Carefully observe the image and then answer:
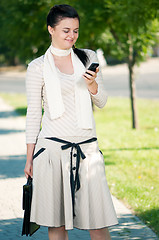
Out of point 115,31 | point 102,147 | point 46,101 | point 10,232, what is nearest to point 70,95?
point 46,101

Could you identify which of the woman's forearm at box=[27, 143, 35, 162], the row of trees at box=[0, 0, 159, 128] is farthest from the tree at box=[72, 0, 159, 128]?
the woman's forearm at box=[27, 143, 35, 162]

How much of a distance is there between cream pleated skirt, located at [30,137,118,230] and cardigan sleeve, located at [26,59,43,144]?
0.10 m

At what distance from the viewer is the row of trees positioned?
8.12 m

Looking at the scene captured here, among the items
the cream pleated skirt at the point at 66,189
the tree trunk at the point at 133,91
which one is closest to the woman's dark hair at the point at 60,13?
the cream pleated skirt at the point at 66,189

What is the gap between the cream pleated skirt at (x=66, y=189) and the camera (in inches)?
131

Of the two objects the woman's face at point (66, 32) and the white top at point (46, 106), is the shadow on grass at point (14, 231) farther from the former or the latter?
the woman's face at point (66, 32)

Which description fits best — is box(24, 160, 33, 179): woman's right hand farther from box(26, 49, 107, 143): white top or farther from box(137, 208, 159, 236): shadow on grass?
box(137, 208, 159, 236): shadow on grass

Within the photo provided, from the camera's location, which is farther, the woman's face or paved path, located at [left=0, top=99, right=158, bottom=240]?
paved path, located at [left=0, top=99, right=158, bottom=240]

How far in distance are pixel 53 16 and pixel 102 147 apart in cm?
698

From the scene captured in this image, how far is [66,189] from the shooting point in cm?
332

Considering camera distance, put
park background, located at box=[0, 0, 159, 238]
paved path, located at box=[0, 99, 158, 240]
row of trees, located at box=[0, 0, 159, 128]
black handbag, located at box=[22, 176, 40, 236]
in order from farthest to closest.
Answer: row of trees, located at box=[0, 0, 159, 128] < park background, located at box=[0, 0, 159, 238] < paved path, located at box=[0, 99, 158, 240] < black handbag, located at box=[22, 176, 40, 236]

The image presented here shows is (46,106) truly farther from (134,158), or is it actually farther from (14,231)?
(134,158)

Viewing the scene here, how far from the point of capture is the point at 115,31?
12211 millimetres

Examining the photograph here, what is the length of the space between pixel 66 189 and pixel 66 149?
261 millimetres
